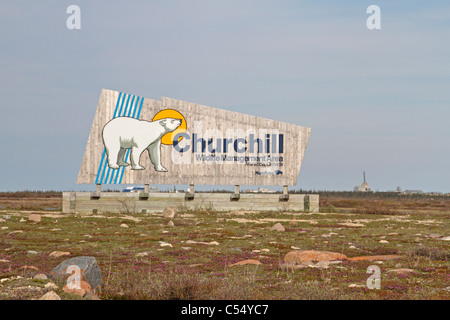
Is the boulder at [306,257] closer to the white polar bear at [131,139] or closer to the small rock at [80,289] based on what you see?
the small rock at [80,289]

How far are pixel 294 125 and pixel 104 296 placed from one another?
29.1 m

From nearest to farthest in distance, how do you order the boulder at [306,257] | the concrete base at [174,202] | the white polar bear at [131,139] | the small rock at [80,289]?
the small rock at [80,289], the boulder at [306,257], the white polar bear at [131,139], the concrete base at [174,202]

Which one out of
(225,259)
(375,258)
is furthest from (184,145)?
(375,258)

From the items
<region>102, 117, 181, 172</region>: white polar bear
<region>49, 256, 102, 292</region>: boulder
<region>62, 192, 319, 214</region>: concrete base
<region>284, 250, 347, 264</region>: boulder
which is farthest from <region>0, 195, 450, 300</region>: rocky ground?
<region>102, 117, 181, 172</region>: white polar bear

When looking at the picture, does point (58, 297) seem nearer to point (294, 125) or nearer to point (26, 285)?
point (26, 285)

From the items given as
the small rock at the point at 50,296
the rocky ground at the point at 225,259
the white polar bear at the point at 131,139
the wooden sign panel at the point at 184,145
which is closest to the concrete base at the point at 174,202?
the wooden sign panel at the point at 184,145

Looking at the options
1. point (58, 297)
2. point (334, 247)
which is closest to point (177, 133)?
point (334, 247)

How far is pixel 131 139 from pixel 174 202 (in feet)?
17.3

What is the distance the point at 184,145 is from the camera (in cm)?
3509

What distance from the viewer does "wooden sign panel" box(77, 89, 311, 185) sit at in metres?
34.2

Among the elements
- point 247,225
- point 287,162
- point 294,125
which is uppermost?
point 294,125

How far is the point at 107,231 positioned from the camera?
22172mm

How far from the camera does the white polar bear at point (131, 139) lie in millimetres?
34219
